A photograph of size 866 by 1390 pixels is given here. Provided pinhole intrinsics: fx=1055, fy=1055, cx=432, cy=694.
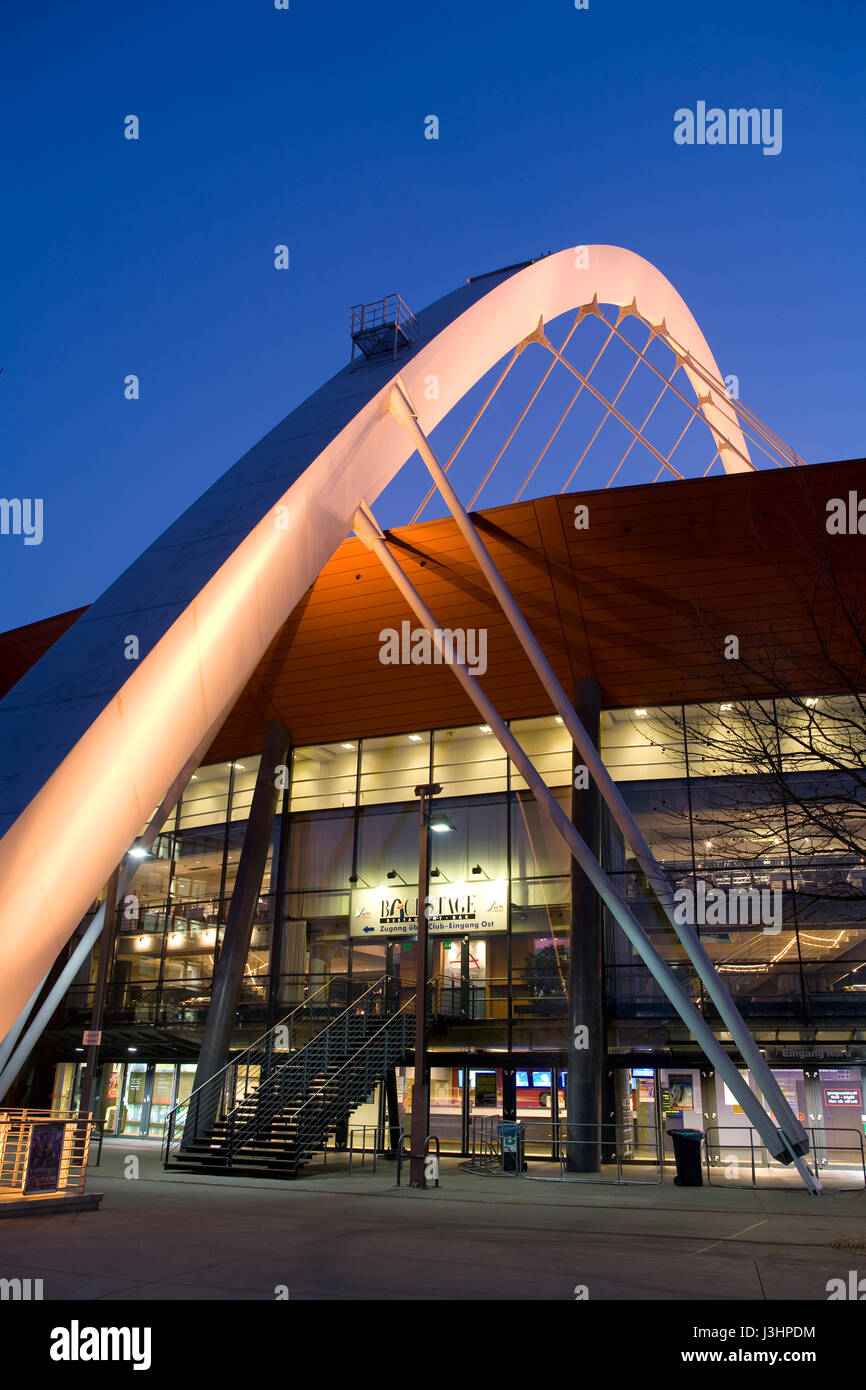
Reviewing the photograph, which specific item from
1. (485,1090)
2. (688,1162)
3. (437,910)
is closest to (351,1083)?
(485,1090)

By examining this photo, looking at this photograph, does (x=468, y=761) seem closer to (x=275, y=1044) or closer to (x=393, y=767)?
(x=393, y=767)

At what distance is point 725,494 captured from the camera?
2044cm

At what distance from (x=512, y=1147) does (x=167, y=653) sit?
1401 centimetres

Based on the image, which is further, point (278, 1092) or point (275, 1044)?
point (275, 1044)

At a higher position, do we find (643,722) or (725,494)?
(725,494)

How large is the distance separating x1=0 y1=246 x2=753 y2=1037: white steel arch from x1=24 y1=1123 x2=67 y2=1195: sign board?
6.19 metres

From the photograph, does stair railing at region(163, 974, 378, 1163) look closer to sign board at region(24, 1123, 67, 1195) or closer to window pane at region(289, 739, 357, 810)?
window pane at region(289, 739, 357, 810)

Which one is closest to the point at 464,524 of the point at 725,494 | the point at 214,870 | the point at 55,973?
the point at 725,494

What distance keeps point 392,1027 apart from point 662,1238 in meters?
13.4

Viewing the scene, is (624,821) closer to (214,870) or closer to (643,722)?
(643,722)

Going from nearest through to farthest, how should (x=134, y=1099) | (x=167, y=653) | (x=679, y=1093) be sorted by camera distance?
(x=167, y=653) < (x=679, y=1093) < (x=134, y=1099)

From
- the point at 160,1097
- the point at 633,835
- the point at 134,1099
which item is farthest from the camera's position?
the point at 134,1099

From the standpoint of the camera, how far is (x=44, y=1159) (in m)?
14.5

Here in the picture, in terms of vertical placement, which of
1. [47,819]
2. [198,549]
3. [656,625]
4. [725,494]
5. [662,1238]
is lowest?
[662,1238]
